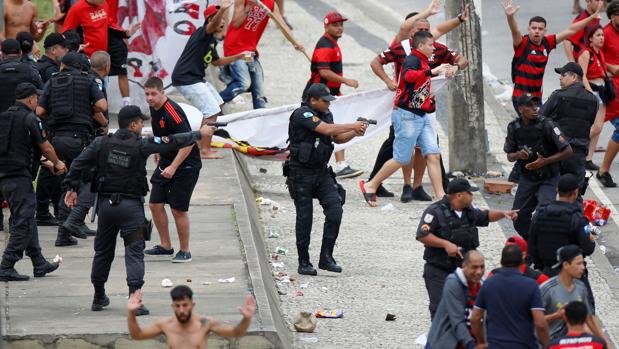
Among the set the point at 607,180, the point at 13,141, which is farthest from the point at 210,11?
the point at 13,141

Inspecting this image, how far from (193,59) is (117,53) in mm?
1252

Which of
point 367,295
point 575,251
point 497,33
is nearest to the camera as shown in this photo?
point 575,251

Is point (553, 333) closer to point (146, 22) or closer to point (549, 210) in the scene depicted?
point (549, 210)

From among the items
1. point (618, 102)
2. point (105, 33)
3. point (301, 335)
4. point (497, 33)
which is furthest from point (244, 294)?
point (497, 33)

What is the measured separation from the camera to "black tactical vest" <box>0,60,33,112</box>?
12.8 metres

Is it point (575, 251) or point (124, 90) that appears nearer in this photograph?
point (575, 251)

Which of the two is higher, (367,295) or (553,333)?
(553,333)

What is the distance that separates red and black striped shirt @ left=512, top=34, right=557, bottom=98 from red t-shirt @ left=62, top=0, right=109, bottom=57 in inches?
183

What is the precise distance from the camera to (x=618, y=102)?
1634 cm

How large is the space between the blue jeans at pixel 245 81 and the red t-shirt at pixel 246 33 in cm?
16

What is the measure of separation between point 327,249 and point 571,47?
5602 mm

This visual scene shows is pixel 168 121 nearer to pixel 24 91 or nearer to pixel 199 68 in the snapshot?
pixel 24 91

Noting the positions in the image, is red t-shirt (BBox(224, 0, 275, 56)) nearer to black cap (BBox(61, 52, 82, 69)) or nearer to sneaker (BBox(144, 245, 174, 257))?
black cap (BBox(61, 52, 82, 69))

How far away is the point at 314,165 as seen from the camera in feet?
40.9
